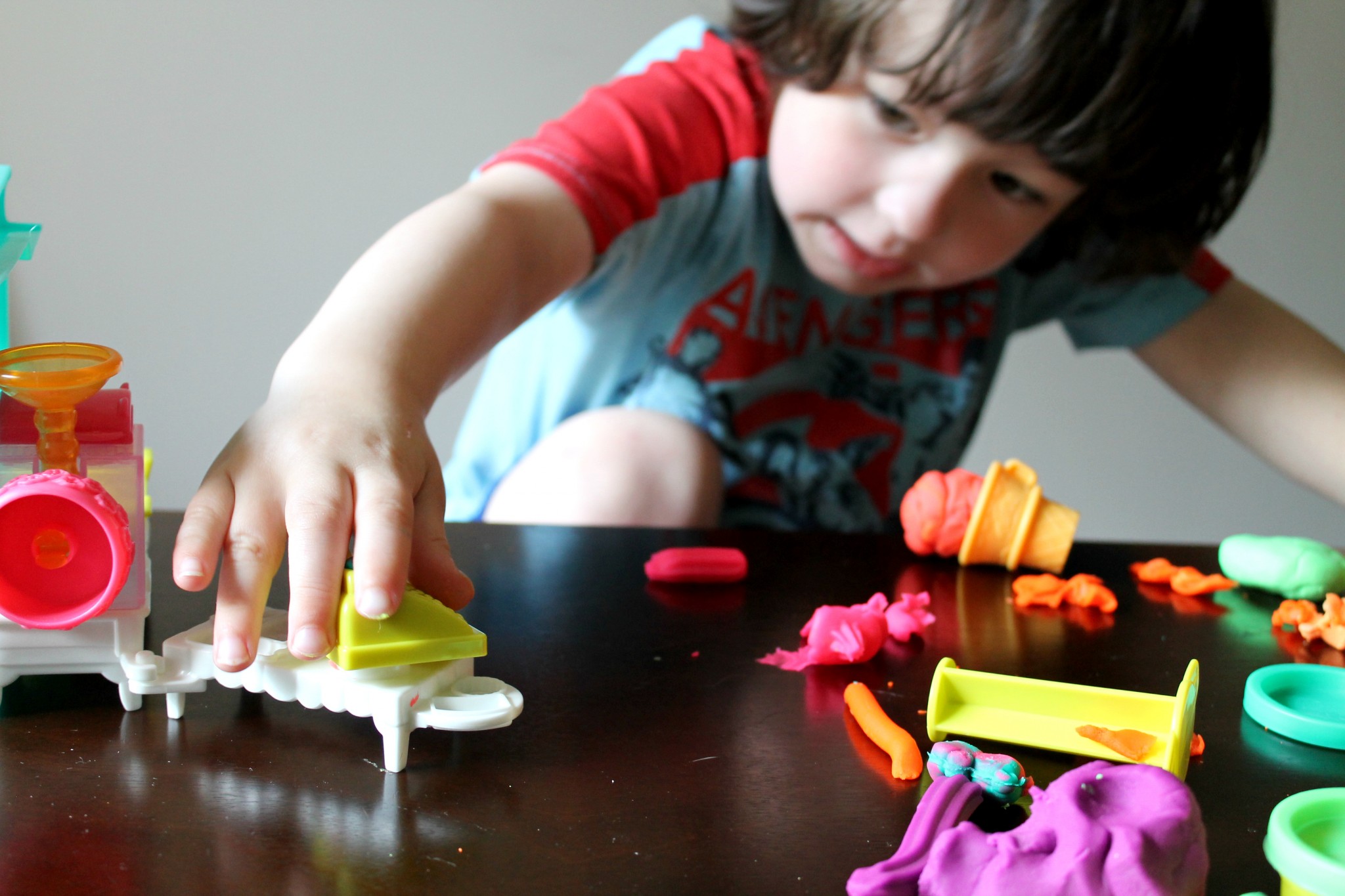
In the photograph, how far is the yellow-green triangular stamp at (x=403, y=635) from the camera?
423 mm

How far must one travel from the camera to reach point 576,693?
53cm

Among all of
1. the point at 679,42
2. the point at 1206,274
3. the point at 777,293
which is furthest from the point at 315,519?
the point at 1206,274

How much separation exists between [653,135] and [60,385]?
2.05ft

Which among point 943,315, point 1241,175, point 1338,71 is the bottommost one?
point 943,315

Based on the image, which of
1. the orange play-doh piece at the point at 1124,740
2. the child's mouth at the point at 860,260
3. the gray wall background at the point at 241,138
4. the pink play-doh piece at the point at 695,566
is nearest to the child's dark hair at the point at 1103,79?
the child's mouth at the point at 860,260

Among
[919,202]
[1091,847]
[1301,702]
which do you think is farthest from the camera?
[919,202]

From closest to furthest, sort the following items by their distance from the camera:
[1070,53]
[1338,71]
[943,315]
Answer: [1070,53]
[943,315]
[1338,71]

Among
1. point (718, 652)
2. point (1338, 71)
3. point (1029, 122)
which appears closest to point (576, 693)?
point (718, 652)

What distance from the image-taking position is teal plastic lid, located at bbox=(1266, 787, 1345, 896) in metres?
0.33

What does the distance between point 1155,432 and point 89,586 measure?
82.4 inches

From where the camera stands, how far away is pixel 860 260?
947 millimetres

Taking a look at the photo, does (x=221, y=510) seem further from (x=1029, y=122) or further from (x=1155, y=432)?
(x=1155, y=432)

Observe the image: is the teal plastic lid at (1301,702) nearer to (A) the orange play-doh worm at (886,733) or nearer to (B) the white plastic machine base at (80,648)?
(A) the orange play-doh worm at (886,733)

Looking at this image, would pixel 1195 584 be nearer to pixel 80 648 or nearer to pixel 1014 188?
pixel 1014 188
